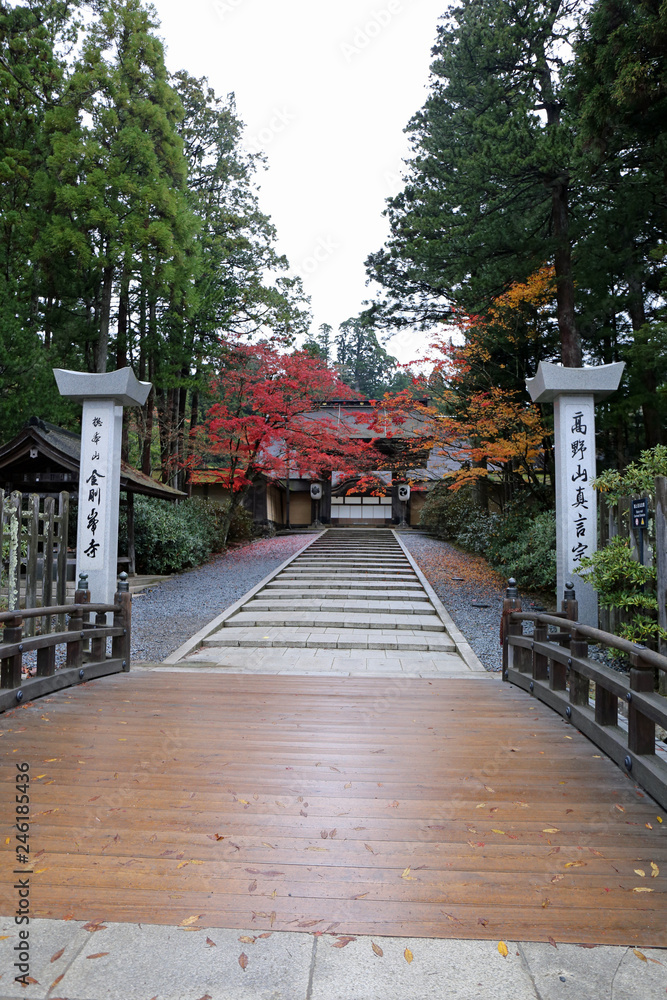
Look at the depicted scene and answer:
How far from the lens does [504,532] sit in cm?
1323

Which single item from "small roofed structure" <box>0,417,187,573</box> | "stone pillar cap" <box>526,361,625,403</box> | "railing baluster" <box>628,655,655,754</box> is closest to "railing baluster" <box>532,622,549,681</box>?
"railing baluster" <box>628,655,655,754</box>

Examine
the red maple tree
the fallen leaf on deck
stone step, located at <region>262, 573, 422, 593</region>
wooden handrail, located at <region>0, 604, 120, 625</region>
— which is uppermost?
the red maple tree

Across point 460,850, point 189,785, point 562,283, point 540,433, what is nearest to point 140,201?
point 562,283

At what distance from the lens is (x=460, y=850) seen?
2.68 metres

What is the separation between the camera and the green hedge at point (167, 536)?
1367 centimetres

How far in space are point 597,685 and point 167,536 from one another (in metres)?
11.3

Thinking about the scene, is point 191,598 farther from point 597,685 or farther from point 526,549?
point 597,685

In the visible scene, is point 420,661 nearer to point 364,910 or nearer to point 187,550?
point 364,910

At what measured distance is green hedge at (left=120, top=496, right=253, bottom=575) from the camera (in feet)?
44.9

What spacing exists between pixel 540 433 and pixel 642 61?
602cm

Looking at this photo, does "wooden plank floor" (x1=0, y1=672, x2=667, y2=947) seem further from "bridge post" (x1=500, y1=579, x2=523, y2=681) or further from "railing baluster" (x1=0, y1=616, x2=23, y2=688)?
"bridge post" (x1=500, y1=579, x2=523, y2=681)

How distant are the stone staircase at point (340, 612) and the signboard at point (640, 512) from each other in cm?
308

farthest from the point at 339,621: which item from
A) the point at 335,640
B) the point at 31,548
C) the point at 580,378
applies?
the point at 580,378

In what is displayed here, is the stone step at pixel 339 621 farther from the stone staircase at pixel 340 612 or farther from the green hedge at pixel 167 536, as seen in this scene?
the green hedge at pixel 167 536
